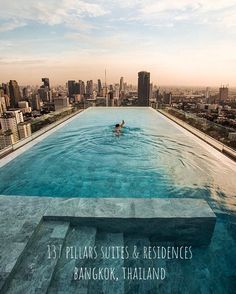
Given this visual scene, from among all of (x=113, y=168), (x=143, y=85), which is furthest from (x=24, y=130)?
(x=143, y=85)

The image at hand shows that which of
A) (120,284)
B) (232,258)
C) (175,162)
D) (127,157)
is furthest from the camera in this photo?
(127,157)

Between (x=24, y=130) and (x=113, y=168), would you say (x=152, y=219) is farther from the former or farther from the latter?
(x=24, y=130)

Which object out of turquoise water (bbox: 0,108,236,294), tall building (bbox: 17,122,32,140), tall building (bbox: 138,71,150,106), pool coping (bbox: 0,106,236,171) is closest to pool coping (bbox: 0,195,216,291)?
turquoise water (bbox: 0,108,236,294)

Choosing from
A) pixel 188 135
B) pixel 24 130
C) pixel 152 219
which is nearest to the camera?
pixel 152 219

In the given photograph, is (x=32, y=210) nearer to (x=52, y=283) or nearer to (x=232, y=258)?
(x=52, y=283)

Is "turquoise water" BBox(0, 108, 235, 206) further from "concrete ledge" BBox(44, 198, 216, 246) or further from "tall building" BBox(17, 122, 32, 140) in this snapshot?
"concrete ledge" BBox(44, 198, 216, 246)

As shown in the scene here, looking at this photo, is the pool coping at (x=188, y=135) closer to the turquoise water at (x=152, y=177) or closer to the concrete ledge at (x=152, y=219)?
the turquoise water at (x=152, y=177)

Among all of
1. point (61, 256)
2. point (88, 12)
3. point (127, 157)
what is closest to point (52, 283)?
point (61, 256)

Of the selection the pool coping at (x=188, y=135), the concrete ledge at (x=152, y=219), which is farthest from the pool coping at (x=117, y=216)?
the pool coping at (x=188, y=135)
